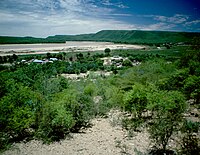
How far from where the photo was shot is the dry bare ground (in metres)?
13.1

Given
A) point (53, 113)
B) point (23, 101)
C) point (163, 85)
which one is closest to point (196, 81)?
point (163, 85)

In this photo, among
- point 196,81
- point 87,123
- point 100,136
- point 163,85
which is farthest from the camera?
point 163,85

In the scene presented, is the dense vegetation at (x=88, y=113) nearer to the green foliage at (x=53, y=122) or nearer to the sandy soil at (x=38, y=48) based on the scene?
the green foliage at (x=53, y=122)

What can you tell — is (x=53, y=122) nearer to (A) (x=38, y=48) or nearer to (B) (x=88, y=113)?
(B) (x=88, y=113)

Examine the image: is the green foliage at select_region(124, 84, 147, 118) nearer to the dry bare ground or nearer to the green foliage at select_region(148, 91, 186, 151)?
the green foliage at select_region(148, 91, 186, 151)

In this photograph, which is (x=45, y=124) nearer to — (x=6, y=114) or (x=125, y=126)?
(x=6, y=114)

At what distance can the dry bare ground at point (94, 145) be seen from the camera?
13.1 meters

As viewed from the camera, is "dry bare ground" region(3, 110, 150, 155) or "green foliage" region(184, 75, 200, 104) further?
"green foliage" region(184, 75, 200, 104)

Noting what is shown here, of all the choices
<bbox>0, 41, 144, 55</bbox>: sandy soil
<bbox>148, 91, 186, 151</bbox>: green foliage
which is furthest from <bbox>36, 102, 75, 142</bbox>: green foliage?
<bbox>0, 41, 144, 55</bbox>: sandy soil

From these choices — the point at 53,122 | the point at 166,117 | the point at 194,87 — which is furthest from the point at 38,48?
the point at 166,117

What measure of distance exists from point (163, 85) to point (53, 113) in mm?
12474

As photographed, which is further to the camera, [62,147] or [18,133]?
[18,133]

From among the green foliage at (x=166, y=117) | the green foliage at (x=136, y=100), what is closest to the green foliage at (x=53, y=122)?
the green foliage at (x=136, y=100)

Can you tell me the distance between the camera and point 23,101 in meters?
15.8
